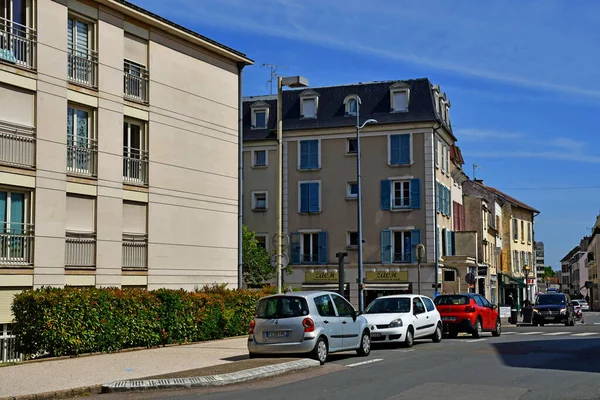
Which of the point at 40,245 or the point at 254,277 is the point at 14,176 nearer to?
the point at 40,245

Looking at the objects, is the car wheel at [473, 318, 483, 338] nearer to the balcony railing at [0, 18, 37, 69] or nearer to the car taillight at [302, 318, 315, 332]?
the car taillight at [302, 318, 315, 332]

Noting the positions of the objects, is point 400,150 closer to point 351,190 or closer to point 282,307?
point 351,190

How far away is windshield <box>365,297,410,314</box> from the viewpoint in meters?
23.9

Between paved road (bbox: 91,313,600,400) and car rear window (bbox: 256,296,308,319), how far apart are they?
1.33m

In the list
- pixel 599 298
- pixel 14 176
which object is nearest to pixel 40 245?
pixel 14 176

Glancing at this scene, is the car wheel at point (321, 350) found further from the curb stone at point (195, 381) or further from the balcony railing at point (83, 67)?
the balcony railing at point (83, 67)

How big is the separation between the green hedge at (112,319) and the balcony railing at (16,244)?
9.58 feet

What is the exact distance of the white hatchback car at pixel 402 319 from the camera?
22797 mm

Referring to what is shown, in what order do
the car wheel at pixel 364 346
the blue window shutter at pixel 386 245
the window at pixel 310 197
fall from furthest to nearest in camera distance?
the window at pixel 310 197
the blue window shutter at pixel 386 245
the car wheel at pixel 364 346

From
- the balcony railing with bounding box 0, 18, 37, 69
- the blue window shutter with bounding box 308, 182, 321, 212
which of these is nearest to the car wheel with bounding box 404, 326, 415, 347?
the balcony railing with bounding box 0, 18, 37, 69

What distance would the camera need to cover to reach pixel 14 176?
869 inches

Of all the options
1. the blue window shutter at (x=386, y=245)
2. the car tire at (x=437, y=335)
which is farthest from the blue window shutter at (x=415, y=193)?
the car tire at (x=437, y=335)

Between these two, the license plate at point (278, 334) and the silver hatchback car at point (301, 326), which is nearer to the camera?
the silver hatchback car at point (301, 326)

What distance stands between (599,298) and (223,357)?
100 metres
